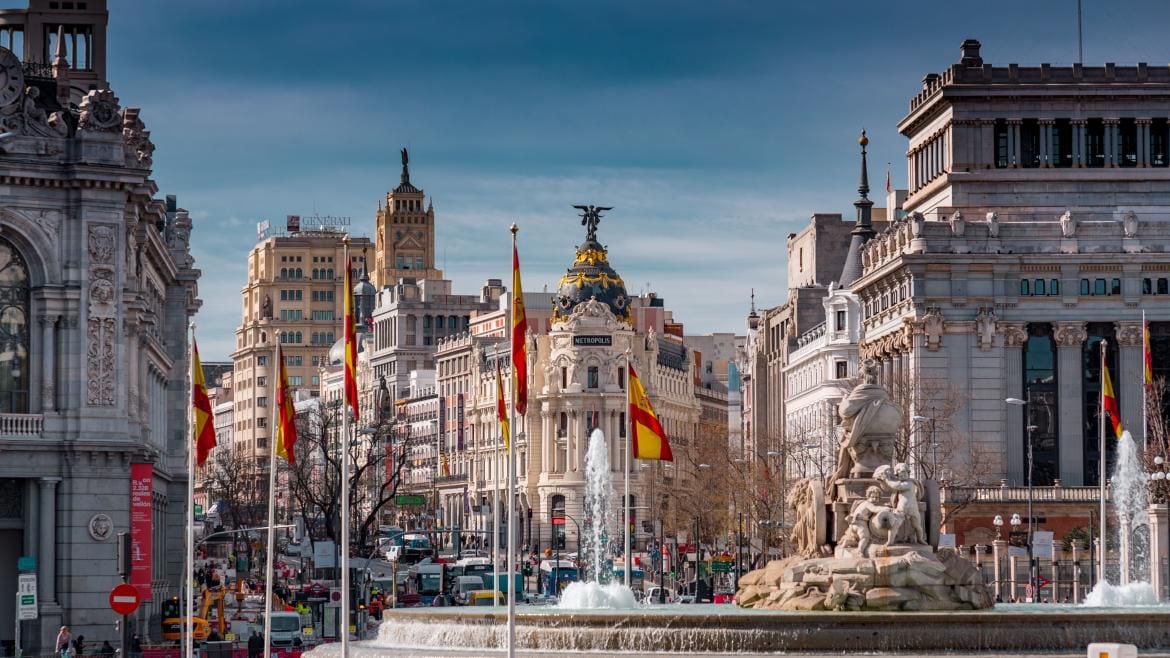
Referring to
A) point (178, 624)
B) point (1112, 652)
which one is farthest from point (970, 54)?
point (1112, 652)

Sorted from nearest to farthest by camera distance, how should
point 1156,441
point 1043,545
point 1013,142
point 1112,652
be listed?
point 1112,652
point 1043,545
point 1156,441
point 1013,142

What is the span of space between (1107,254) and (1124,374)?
20.3 ft

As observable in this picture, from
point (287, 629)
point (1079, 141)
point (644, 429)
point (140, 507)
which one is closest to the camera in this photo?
point (644, 429)

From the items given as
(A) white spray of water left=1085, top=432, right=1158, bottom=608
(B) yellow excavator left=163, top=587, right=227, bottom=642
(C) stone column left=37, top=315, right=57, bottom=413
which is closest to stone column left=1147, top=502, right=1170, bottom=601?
(A) white spray of water left=1085, top=432, right=1158, bottom=608

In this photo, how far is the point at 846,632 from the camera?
51.6 metres

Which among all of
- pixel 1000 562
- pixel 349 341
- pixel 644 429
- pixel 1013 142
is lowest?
pixel 1000 562

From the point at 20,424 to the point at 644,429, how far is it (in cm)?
2022

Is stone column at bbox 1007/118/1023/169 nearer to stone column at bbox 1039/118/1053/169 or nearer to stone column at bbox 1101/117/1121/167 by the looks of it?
stone column at bbox 1039/118/1053/169

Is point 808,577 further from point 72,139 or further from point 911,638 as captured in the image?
point 72,139

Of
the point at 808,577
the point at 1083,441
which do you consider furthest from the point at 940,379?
the point at 808,577

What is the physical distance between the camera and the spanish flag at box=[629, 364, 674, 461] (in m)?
79.8

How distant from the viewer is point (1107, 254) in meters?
137

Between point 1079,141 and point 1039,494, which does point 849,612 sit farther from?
point 1079,141

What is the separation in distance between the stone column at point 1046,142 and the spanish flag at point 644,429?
73430 millimetres
